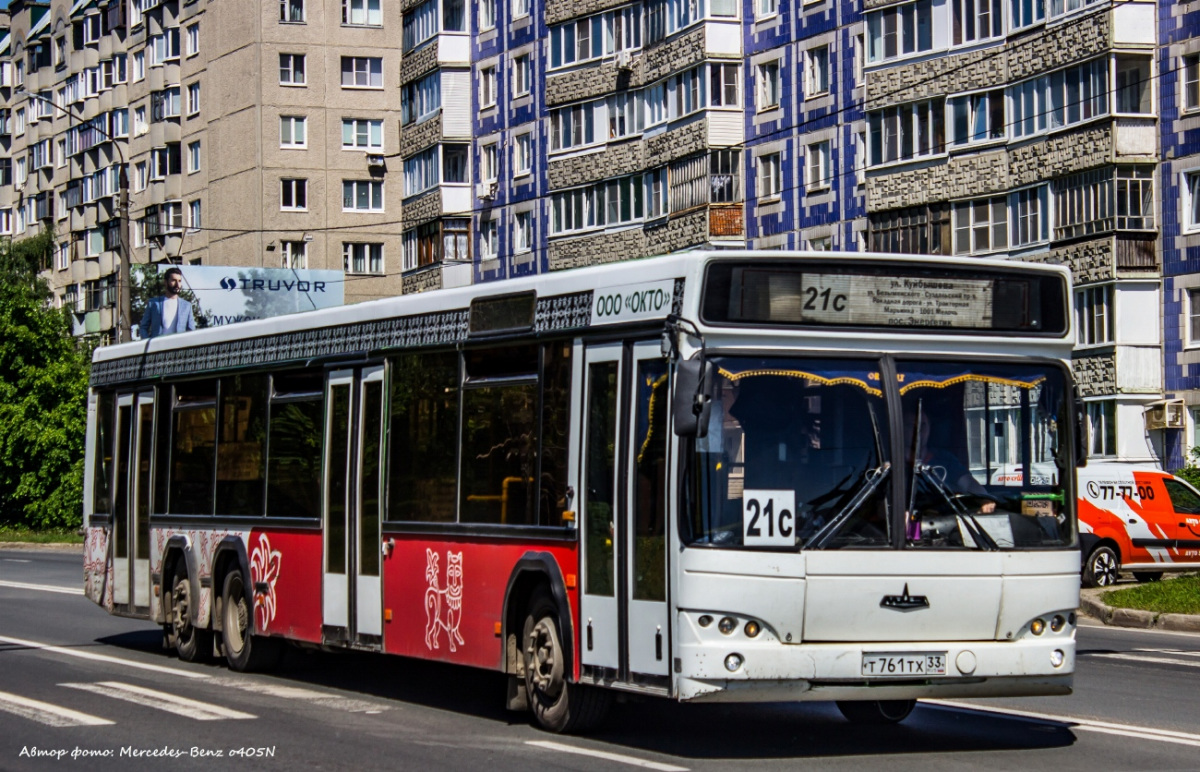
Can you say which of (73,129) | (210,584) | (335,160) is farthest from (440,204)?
(210,584)

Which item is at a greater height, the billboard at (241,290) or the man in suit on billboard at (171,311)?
the billboard at (241,290)

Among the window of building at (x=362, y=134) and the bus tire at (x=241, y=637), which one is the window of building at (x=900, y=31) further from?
the window of building at (x=362, y=134)

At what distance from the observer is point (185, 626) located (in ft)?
58.1

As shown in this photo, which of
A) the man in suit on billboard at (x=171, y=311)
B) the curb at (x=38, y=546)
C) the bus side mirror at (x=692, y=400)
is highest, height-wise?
the man in suit on billboard at (x=171, y=311)

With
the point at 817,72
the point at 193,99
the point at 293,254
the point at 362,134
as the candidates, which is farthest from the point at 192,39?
the point at 817,72

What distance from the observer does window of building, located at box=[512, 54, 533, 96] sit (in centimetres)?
6341

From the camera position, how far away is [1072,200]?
44500mm

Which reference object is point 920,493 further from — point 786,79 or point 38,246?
point 38,246

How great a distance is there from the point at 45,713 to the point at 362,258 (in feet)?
229

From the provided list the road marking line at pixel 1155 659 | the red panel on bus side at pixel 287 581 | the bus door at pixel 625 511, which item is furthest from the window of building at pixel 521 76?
the bus door at pixel 625 511

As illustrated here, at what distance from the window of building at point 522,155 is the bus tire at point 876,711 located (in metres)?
51.7

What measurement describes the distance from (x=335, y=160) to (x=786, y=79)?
34130 mm

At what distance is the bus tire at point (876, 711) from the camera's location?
39.9 ft

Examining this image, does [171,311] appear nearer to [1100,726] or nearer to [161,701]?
[161,701]
